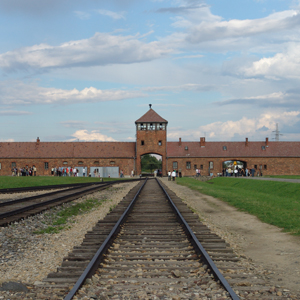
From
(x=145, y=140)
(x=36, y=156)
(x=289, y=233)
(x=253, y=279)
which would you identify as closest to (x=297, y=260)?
(x=253, y=279)

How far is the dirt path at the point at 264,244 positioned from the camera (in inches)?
224

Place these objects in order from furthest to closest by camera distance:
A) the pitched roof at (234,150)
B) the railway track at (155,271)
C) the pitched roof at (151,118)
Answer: the pitched roof at (234,150) < the pitched roof at (151,118) < the railway track at (155,271)

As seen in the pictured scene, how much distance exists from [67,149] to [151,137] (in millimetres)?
16261

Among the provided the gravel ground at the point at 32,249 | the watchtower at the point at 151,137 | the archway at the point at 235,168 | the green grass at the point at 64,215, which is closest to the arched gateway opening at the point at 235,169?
the archway at the point at 235,168

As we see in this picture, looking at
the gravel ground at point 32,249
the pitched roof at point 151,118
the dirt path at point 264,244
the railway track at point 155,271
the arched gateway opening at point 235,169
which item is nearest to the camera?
the railway track at point 155,271

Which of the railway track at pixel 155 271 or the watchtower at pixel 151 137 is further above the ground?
the watchtower at pixel 151 137

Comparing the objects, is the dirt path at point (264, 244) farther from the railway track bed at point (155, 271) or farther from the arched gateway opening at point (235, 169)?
the arched gateway opening at point (235, 169)

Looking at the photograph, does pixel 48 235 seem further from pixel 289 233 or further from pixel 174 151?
pixel 174 151

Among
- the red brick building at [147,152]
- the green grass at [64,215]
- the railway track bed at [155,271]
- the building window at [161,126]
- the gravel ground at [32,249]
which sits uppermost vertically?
the building window at [161,126]

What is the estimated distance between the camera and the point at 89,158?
67.1 m

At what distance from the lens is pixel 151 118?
224 feet

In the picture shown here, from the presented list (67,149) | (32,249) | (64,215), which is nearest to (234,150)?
(67,149)

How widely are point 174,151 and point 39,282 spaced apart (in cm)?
6473

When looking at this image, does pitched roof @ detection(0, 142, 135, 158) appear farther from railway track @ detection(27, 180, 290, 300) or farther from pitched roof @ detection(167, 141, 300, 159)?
railway track @ detection(27, 180, 290, 300)
